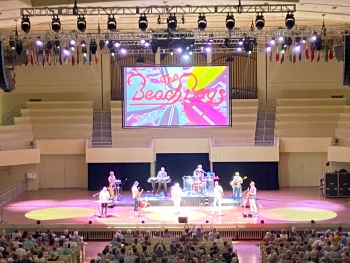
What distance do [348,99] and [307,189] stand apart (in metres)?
4.96

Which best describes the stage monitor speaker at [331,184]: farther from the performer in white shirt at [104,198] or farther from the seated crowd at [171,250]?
the seated crowd at [171,250]

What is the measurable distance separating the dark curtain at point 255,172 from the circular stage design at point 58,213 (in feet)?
22.5

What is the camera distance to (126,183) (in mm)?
28375

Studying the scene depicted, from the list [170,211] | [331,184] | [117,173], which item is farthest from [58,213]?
[331,184]

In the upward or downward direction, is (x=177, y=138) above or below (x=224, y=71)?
below

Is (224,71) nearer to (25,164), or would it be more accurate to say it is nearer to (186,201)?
(186,201)

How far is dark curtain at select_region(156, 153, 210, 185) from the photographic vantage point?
2891 centimetres

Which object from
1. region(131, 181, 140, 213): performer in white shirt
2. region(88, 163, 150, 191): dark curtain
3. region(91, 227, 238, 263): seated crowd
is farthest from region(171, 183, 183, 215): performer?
region(88, 163, 150, 191): dark curtain

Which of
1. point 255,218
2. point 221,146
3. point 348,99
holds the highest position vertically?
point 348,99

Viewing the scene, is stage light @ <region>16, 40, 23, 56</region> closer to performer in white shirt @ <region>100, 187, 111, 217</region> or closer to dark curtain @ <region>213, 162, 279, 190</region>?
performer in white shirt @ <region>100, 187, 111, 217</region>

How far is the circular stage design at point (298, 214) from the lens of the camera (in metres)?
21.5

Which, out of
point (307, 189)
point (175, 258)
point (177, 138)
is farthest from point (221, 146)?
point (175, 258)

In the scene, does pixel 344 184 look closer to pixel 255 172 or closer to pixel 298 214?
pixel 255 172

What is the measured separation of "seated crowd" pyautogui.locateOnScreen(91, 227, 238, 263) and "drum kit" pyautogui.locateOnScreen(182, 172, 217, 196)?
635 centimetres
